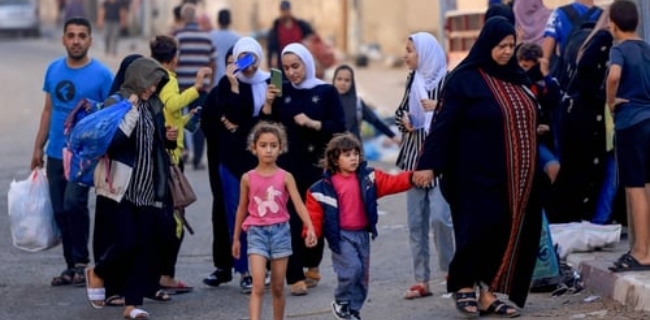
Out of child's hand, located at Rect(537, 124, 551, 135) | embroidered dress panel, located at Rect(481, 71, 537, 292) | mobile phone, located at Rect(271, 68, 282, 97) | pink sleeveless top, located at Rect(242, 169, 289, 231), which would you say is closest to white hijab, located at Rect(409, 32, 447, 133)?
child's hand, located at Rect(537, 124, 551, 135)

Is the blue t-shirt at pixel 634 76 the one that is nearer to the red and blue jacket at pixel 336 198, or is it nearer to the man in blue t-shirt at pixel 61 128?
the red and blue jacket at pixel 336 198

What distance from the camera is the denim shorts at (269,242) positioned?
9.29m

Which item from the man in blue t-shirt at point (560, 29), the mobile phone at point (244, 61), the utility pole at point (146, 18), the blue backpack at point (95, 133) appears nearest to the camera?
the blue backpack at point (95, 133)

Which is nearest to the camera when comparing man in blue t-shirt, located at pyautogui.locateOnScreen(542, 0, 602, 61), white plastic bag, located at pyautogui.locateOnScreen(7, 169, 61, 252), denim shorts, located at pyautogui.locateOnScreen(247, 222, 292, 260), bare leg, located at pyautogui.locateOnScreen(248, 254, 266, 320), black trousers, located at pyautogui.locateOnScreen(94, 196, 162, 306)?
bare leg, located at pyautogui.locateOnScreen(248, 254, 266, 320)

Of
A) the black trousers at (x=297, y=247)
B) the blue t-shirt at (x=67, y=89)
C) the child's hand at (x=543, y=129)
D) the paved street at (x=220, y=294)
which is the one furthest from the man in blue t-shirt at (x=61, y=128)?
the child's hand at (x=543, y=129)

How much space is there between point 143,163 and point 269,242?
1.33m

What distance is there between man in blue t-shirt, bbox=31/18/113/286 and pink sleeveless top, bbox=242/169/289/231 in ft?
7.72

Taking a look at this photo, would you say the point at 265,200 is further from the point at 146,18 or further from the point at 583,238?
the point at 146,18

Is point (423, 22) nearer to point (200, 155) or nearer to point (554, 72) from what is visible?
point (200, 155)

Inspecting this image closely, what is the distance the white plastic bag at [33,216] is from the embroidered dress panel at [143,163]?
139 cm

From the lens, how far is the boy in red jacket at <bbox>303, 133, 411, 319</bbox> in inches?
365

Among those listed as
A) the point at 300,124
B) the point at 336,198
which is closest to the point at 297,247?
the point at 300,124

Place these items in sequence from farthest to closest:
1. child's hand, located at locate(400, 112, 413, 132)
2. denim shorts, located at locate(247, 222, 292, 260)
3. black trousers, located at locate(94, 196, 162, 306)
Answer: child's hand, located at locate(400, 112, 413, 132) < black trousers, located at locate(94, 196, 162, 306) < denim shorts, located at locate(247, 222, 292, 260)

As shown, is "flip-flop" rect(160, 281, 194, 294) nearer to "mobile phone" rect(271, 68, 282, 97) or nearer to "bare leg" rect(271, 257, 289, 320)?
"mobile phone" rect(271, 68, 282, 97)
